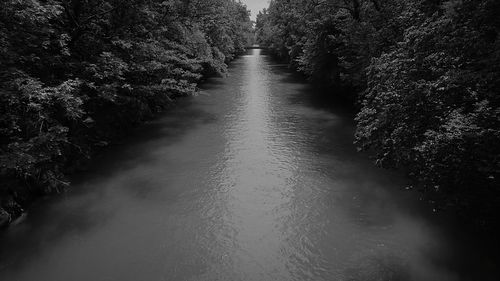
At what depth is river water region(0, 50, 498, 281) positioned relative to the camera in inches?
380

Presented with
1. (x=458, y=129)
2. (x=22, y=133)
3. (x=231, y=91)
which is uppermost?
(x=458, y=129)

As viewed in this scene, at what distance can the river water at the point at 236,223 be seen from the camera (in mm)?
9641

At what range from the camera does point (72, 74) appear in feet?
48.6

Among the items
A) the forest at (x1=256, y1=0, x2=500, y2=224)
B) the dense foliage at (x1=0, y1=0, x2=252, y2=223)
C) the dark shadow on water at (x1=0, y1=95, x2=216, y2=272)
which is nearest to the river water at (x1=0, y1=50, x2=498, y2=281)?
the dark shadow on water at (x1=0, y1=95, x2=216, y2=272)

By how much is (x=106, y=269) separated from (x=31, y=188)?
233 inches

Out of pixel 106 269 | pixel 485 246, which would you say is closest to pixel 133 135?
pixel 106 269

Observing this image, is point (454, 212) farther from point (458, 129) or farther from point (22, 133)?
point (22, 133)

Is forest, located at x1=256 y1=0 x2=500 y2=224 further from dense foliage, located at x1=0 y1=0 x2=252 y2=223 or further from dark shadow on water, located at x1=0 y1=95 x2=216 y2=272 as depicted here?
dense foliage, located at x1=0 y1=0 x2=252 y2=223

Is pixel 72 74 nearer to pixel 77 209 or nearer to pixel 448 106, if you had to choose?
pixel 77 209

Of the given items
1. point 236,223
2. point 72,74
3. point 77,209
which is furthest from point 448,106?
point 72,74

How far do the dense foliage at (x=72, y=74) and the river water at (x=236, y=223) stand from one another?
4.80ft

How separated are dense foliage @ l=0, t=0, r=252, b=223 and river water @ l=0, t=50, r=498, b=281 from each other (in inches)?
57.6

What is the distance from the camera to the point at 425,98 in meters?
10.2

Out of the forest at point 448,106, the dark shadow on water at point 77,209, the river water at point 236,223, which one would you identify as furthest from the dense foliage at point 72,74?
the forest at point 448,106
